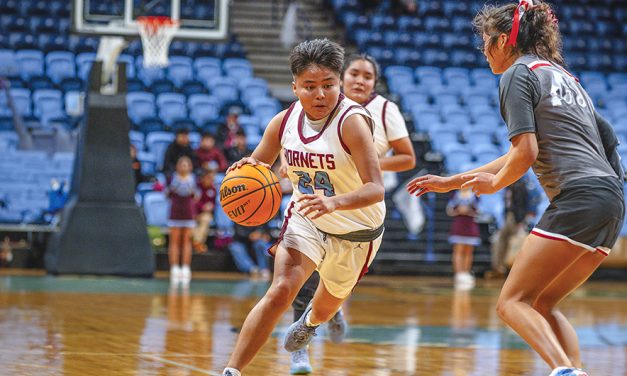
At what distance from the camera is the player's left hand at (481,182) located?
4.46 m

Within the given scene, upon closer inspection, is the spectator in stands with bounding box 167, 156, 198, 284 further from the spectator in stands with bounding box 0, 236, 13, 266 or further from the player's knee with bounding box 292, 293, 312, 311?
the player's knee with bounding box 292, 293, 312, 311

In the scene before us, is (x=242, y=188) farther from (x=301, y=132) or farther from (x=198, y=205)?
(x=198, y=205)

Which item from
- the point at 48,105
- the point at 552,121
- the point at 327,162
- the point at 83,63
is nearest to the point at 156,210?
the point at 48,105

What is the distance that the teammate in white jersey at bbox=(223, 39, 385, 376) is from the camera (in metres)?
4.81

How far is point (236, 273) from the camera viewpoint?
15.7 metres

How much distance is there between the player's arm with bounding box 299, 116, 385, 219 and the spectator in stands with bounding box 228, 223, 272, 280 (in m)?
10.2

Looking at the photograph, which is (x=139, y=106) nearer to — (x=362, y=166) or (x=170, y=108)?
(x=170, y=108)

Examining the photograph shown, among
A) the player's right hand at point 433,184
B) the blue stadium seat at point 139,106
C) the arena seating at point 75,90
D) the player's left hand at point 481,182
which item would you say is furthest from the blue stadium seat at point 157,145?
the player's left hand at point 481,182

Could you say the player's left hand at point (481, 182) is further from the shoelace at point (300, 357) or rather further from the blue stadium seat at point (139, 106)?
the blue stadium seat at point (139, 106)

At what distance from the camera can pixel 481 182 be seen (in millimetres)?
4480

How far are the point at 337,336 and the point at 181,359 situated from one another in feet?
3.42

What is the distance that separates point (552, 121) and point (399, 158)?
2.31 metres

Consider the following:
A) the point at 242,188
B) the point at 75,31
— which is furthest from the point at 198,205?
the point at 242,188

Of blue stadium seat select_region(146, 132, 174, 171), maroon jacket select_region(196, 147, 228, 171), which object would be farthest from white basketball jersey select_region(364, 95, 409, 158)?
blue stadium seat select_region(146, 132, 174, 171)
